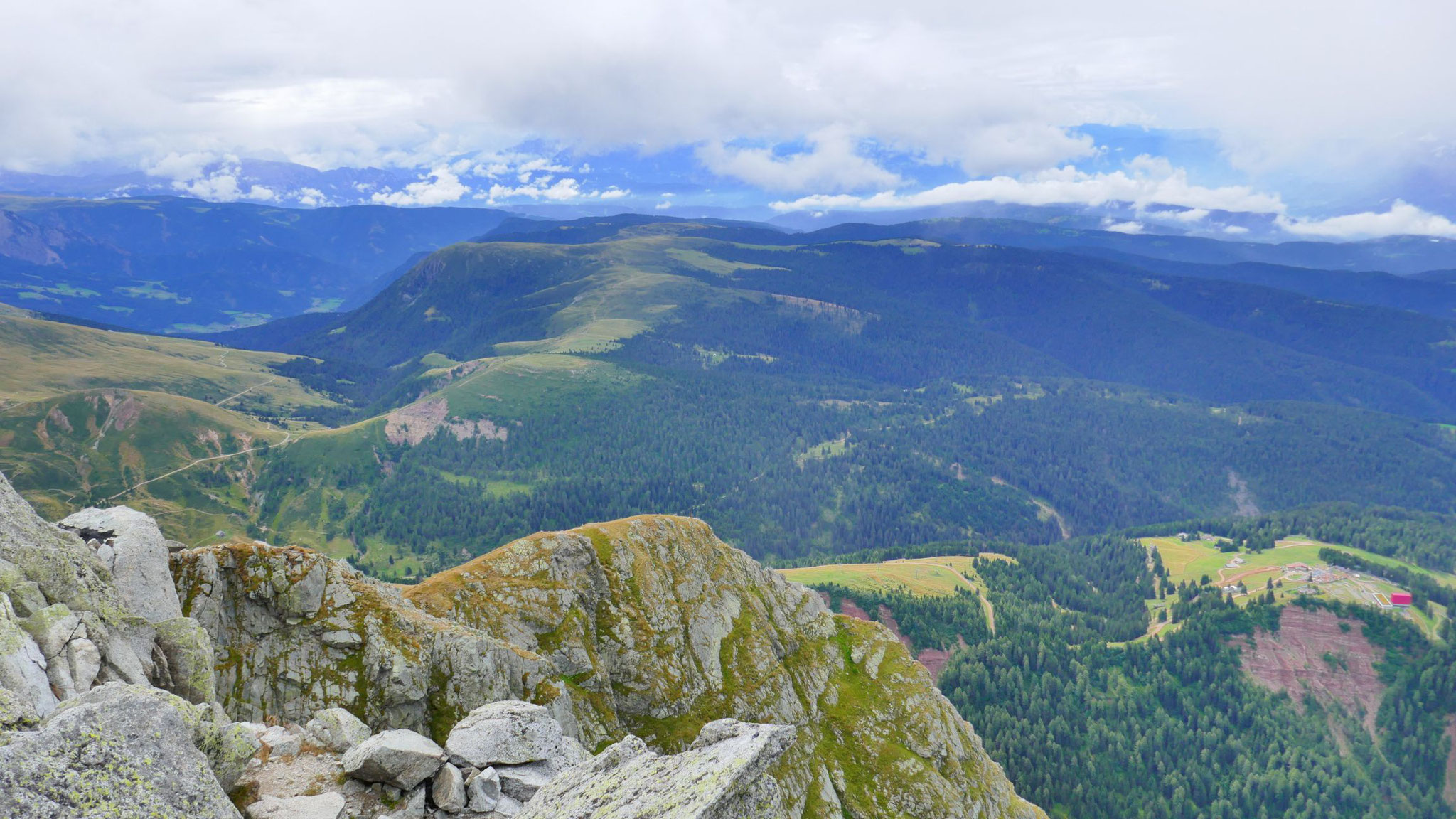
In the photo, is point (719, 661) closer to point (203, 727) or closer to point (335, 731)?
point (335, 731)

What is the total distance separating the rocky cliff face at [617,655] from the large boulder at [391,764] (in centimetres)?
1818

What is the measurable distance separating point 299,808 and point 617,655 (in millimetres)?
55349

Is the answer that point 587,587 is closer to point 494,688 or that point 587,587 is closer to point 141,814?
point 494,688

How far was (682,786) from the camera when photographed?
25266 millimetres

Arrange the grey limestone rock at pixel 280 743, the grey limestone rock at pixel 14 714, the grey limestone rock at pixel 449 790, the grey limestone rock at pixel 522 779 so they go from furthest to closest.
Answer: the grey limestone rock at pixel 522 779 → the grey limestone rock at pixel 280 743 → the grey limestone rock at pixel 449 790 → the grey limestone rock at pixel 14 714

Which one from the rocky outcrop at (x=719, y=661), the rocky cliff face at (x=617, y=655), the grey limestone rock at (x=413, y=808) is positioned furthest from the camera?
the rocky outcrop at (x=719, y=661)

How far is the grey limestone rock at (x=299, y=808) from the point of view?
28844 mm

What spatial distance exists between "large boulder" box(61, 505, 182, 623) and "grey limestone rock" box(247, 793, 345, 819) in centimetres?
1632

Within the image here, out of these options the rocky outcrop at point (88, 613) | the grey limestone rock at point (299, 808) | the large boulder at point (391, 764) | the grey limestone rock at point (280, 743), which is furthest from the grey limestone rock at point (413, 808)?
the rocky outcrop at point (88, 613)

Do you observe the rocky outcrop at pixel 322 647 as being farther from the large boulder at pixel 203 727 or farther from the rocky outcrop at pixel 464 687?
the large boulder at pixel 203 727

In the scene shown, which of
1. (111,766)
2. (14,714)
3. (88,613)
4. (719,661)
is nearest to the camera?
(14,714)

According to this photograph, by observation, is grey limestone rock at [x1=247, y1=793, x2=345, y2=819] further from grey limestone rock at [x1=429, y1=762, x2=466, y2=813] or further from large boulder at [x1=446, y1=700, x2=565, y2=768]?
large boulder at [x1=446, y1=700, x2=565, y2=768]

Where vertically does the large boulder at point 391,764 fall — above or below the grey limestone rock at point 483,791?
above

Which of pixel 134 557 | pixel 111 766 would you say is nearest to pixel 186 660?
pixel 134 557
